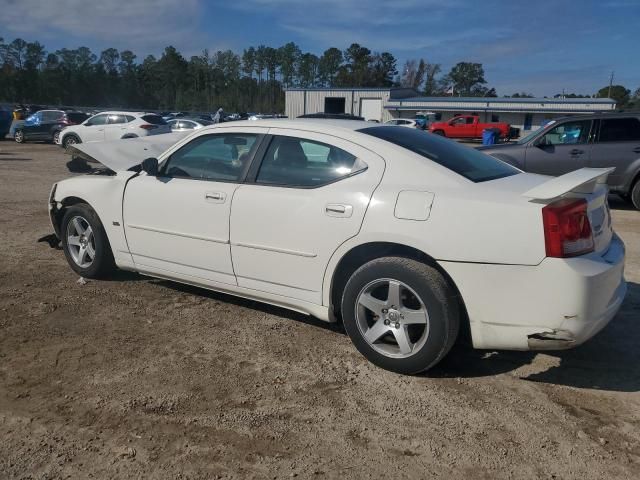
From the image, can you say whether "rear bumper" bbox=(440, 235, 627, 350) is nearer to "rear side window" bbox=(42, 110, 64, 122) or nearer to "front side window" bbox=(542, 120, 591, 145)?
"front side window" bbox=(542, 120, 591, 145)

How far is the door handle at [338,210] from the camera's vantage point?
3.41m

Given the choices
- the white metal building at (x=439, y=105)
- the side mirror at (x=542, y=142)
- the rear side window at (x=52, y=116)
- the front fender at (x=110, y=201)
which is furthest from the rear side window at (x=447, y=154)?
the white metal building at (x=439, y=105)

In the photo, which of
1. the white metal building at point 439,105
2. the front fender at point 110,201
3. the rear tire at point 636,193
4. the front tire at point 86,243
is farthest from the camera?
the white metal building at point 439,105

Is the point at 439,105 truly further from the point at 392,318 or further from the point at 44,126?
the point at 392,318

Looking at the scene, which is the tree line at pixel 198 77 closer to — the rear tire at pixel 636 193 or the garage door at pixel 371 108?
the garage door at pixel 371 108

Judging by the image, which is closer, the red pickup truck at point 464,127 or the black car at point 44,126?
the black car at point 44,126

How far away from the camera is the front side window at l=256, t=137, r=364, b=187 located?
11.8 ft

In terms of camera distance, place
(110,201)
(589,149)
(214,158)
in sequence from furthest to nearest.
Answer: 1. (589,149)
2. (110,201)
3. (214,158)

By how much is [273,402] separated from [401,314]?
3.04ft

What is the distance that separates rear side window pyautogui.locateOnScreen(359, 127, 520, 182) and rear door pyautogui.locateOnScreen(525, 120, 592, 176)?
631 centimetres

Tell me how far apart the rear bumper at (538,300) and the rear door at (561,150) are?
23.6 feet

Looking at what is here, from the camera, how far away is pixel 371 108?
60531mm

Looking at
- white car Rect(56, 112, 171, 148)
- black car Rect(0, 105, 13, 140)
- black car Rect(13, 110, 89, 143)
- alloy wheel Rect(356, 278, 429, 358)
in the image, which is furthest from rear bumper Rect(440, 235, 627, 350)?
black car Rect(0, 105, 13, 140)

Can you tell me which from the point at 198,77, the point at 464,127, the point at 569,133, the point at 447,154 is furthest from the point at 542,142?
the point at 198,77
